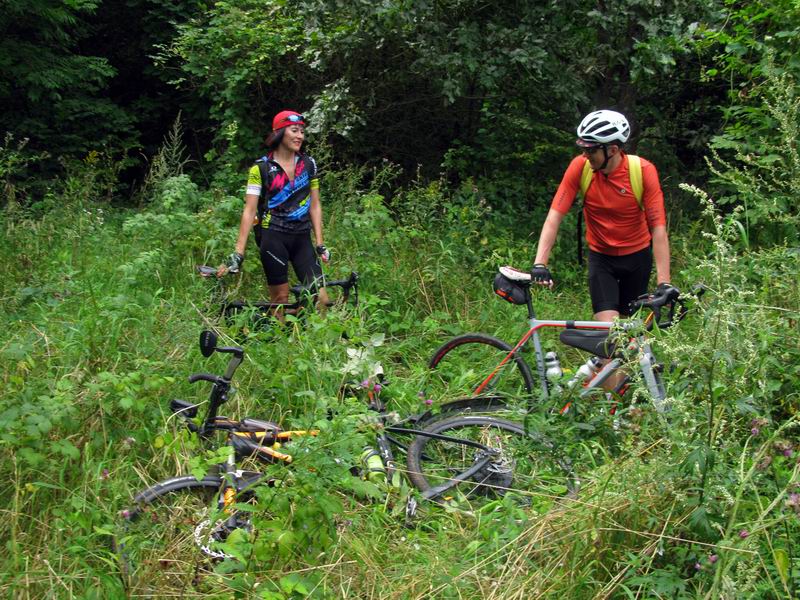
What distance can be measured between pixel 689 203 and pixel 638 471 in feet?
22.4

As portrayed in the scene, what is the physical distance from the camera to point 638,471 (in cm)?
289

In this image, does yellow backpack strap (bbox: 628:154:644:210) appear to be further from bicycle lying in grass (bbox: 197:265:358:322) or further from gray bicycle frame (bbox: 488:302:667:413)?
bicycle lying in grass (bbox: 197:265:358:322)

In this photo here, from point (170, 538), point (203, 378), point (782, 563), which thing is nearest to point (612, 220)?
point (203, 378)

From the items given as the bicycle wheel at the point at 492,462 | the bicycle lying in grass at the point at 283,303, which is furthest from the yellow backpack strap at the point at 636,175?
the bicycle lying in grass at the point at 283,303

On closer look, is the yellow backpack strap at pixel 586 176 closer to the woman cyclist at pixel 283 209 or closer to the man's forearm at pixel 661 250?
the man's forearm at pixel 661 250

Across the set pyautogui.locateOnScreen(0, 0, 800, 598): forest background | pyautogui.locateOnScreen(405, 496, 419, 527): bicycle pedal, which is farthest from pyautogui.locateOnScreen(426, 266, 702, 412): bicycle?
pyautogui.locateOnScreen(405, 496, 419, 527): bicycle pedal

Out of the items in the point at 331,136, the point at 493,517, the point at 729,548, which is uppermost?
the point at 331,136

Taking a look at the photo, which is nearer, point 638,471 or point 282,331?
point 638,471

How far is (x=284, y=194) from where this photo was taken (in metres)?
5.88

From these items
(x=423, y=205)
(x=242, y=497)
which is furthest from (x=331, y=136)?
(x=242, y=497)

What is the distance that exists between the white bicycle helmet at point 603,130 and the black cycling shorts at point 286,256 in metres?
2.21

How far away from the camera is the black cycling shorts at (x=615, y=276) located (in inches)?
198

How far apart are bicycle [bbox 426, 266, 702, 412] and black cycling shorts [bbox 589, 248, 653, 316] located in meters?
0.26

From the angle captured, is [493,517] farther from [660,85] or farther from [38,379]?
[660,85]
